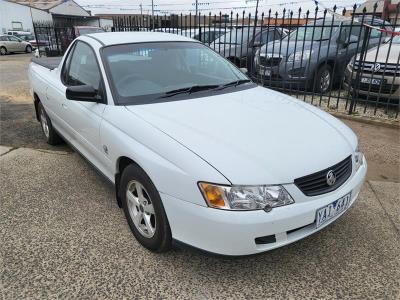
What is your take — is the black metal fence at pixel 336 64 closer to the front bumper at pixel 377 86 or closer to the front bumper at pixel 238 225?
the front bumper at pixel 377 86

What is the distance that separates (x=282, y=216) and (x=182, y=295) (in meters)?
0.85

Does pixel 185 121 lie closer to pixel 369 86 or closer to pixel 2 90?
pixel 369 86

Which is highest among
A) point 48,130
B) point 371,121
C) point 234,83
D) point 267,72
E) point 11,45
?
point 234,83

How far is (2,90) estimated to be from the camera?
953 centimetres

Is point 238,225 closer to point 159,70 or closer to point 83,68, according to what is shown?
point 159,70

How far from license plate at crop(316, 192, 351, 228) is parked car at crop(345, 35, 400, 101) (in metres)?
4.42

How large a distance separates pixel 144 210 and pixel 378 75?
18.1 feet

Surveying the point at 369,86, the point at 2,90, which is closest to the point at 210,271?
the point at 369,86

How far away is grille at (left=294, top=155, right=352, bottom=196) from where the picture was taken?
2252 millimetres

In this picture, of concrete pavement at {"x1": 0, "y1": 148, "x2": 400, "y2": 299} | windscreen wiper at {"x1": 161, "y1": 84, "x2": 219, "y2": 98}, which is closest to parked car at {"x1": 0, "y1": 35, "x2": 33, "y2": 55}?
concrete pavement at {"x1": 0, "y1": 148, "x2": 400, "y2": 299}

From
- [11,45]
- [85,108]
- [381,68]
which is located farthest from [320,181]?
[11,45]

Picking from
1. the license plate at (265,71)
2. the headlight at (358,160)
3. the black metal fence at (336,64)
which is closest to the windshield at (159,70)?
the headlight at (358,160)

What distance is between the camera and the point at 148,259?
2.68 m

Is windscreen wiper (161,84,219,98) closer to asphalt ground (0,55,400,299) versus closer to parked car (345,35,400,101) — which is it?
asphalt ground (0,55,400,299)
